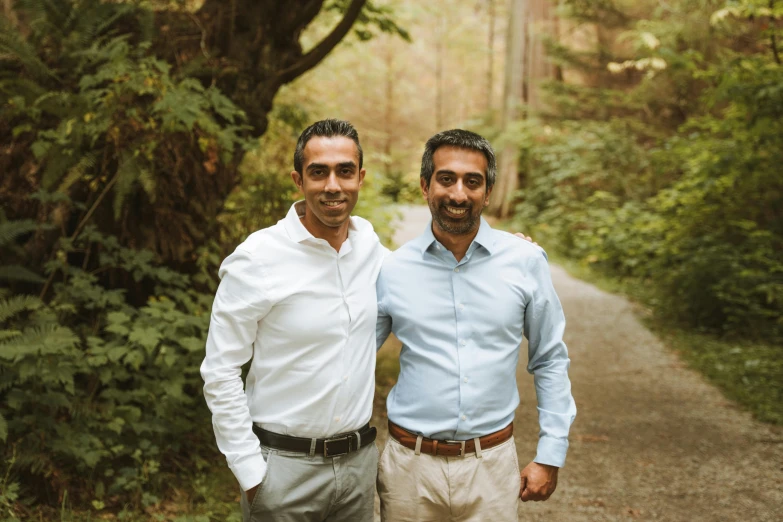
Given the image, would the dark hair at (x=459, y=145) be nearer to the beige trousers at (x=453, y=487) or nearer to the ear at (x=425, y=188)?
the ear at (x=425, y=188)

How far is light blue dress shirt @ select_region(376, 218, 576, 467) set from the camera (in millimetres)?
2502

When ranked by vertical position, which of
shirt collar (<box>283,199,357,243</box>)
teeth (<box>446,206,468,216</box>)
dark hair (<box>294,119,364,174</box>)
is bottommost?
shirt collar (<box>283,199,357,243</box>)

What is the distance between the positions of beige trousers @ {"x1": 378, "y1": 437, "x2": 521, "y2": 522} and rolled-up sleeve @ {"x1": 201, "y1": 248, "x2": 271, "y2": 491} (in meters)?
0.55

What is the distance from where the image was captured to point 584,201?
16703mm

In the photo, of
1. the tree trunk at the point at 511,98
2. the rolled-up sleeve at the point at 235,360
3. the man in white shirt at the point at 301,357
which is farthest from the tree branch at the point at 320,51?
the tree trunk at the point at 511,98

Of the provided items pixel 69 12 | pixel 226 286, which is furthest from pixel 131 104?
pixel 226 286

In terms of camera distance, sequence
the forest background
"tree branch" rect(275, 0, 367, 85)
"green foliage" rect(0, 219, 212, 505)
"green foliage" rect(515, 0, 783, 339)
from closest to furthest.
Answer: "green foliage" rect(0, 219, 212, 505) → the forest background → "tree branch" rect(275, 0, 367, 85) → "green foliage" rect(515, 0, 783, 339)

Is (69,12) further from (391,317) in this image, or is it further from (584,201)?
(584,201)

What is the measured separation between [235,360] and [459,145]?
118cm

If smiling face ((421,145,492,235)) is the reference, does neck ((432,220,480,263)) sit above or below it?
below

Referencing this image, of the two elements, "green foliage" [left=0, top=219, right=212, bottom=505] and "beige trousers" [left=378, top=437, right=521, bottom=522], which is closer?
"beige trousers" [left=378, top=437, right=521, bottom=522]

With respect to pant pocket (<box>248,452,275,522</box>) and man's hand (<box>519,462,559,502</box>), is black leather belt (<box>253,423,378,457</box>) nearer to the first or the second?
pant pocket (<box>248,452,275,522</box>)

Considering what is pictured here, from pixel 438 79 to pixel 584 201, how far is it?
22693mm

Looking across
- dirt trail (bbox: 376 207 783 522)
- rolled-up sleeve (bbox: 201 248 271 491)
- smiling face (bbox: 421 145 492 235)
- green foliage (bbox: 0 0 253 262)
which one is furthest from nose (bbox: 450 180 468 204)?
dirt trail (bbox: 376 207 783 522)
